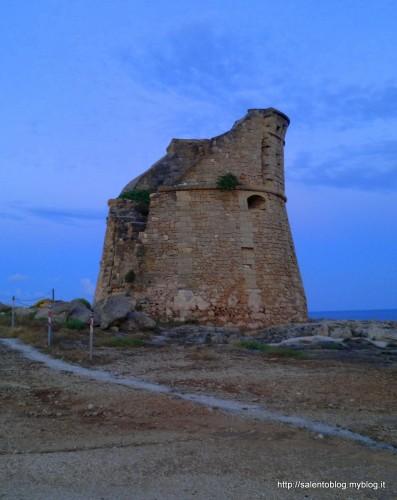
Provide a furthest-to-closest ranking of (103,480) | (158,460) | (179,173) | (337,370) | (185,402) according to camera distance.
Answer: (179,173) → (337,370) → (185,402) → (158,460) → (103,480)

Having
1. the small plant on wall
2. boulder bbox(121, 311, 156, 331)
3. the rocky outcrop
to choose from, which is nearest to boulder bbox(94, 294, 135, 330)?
boulder bbox(121, 311, 156, 331)

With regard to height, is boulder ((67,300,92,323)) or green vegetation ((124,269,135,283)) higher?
green vegetation ((124,269,135,283))

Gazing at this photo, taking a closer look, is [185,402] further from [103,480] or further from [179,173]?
[179,173]

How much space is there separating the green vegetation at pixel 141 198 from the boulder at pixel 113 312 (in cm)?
410

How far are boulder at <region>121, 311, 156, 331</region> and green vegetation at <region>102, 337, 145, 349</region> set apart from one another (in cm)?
192

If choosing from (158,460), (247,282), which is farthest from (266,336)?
(158,460)

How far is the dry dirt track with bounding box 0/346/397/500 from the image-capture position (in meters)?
3.69

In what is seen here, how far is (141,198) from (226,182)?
3.06 m

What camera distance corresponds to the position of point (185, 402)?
20.6 feet

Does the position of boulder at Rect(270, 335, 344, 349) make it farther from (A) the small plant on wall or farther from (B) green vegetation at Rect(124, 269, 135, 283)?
(A) the small plant on wall

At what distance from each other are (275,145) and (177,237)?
4541mm

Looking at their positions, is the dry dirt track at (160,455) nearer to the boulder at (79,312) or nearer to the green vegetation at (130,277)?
the boulder at (79,312)

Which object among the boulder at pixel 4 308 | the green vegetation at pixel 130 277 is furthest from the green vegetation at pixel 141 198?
the boulder at pixel 4 308

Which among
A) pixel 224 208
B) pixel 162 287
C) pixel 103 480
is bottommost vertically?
pixel 103 480
